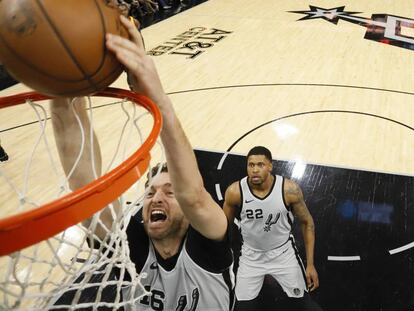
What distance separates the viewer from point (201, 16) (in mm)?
10078

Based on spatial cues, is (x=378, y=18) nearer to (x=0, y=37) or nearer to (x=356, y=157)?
(x=356, y=157)

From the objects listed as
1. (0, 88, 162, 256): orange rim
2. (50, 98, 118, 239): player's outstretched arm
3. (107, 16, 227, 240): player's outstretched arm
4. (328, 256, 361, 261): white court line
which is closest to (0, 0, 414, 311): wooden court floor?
(328, 256, 361, 261): white court line

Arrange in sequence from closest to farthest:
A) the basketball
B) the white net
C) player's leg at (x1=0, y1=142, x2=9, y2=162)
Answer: the basketball → the white net → player's leg at (x1=0, y1=142, x2=9, y2=162)

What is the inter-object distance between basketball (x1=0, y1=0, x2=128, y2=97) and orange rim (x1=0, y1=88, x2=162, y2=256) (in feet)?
0.74

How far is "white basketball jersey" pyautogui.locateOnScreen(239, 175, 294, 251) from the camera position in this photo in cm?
297

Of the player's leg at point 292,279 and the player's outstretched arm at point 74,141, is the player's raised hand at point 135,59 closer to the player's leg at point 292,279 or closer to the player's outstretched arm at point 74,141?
the player's outstretched arm at point 74,141

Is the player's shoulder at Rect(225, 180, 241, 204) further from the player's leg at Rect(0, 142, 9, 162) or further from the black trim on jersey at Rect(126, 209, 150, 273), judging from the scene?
the player's leg at Rect(0, 142, 9, 162)

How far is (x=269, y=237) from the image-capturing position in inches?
117

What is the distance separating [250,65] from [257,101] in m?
1.53

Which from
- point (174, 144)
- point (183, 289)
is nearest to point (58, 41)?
point (174, 144)

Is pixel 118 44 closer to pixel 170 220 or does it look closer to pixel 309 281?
pixel 170 220

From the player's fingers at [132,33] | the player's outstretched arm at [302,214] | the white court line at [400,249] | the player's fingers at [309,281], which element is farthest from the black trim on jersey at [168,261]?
the white court line at [400,249]

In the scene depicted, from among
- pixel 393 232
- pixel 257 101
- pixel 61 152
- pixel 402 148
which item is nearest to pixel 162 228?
pixel 61 152

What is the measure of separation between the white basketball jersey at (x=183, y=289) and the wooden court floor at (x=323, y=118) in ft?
3.40
